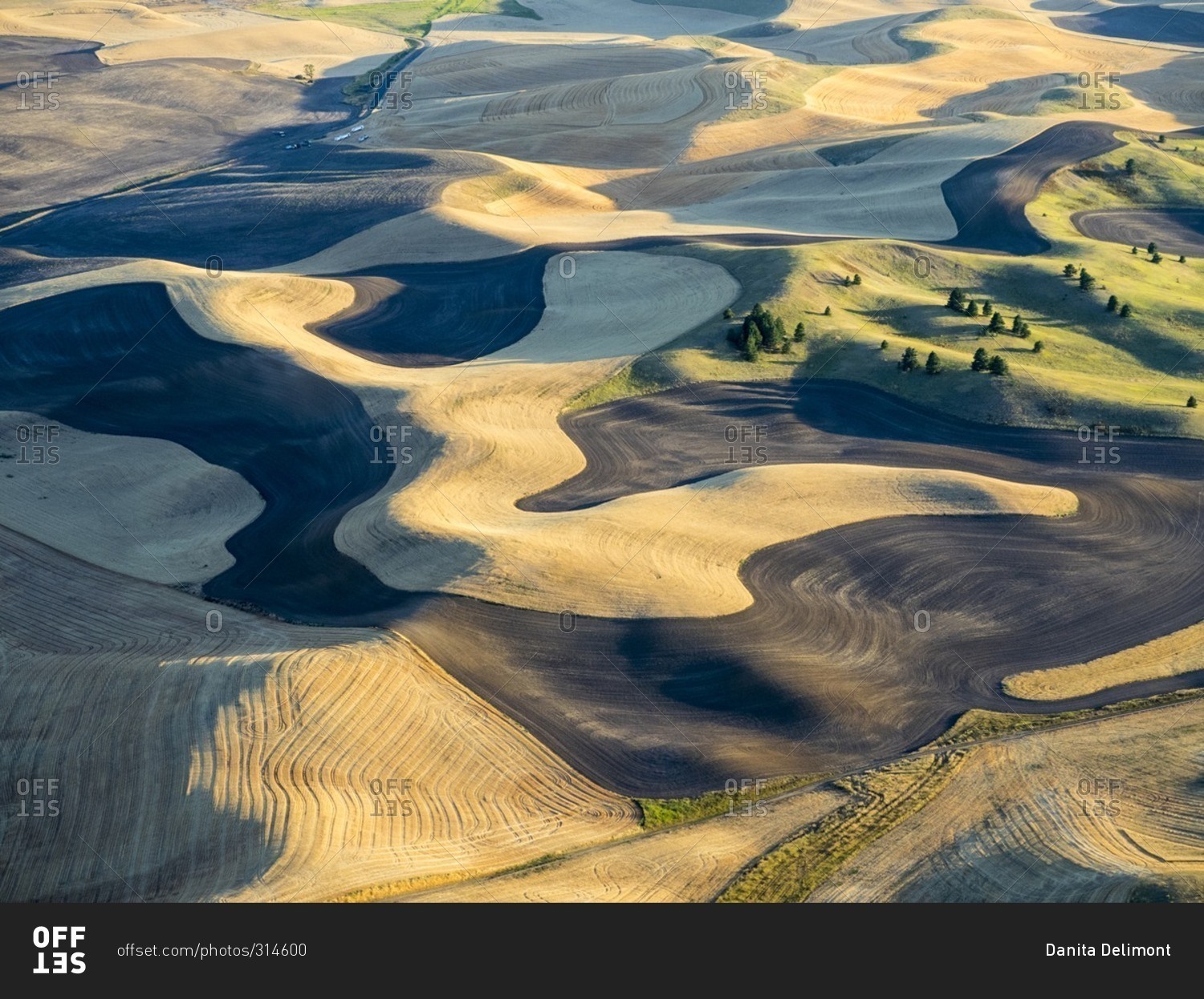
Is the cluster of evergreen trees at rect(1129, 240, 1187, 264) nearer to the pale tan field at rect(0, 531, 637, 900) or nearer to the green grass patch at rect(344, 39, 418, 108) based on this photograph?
the pale tan field at rect(0, 531, 637, 900)

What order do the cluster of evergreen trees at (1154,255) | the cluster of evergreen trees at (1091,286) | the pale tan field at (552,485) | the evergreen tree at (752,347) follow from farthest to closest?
the cluster of evergreen trees at (1154,255), the cluster of evergreen trees at (1091,286), the evergreen tree at (752,347), the pale tan field at (552,485)

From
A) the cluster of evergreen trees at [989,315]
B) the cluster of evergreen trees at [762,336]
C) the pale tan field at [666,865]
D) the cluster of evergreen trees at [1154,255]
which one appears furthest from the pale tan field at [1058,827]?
the cluster of evergreen trees at [1154,255]

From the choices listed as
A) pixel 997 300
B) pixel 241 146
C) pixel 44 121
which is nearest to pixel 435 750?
pixel 997 300

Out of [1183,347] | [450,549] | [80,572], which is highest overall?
[1183,347]

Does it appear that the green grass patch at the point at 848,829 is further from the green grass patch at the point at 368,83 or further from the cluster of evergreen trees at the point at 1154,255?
the green grass patch at the point at 368,83

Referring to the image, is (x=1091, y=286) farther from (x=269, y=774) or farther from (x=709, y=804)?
(x=269, y=774)

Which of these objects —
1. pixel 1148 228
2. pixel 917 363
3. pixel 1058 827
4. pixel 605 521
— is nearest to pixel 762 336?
pixel 917 363

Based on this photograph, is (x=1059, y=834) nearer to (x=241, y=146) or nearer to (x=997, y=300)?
(x=997, y=300)
